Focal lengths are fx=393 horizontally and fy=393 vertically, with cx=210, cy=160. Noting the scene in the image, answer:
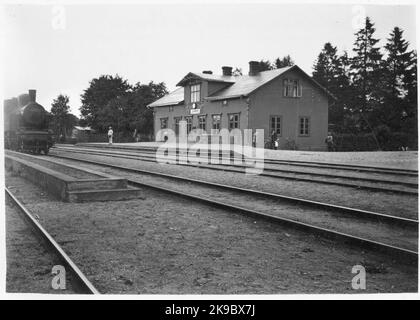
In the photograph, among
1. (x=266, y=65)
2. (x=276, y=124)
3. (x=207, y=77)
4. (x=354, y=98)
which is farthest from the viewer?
(x=266, y=65)

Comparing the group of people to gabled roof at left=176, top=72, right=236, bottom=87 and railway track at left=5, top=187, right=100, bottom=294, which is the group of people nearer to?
gabled roof at left=176, top=72, right=236, bottom=87

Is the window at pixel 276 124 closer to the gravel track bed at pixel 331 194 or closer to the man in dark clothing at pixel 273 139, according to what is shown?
the man in dark clothing at pixel 273 139

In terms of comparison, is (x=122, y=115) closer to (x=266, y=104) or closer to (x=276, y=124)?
(x=266, y=104)

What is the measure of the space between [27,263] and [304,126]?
2853cm

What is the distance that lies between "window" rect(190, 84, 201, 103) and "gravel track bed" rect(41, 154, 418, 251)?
24608mm

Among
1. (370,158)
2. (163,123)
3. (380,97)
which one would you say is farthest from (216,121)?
(370,158)

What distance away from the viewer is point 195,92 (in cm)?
3412

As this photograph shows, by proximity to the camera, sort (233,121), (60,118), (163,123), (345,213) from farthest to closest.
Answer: (60,118), (163,123), (233,121), (345,213)

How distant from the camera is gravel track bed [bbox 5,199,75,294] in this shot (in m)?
3.84

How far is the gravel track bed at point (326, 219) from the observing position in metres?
5.33
